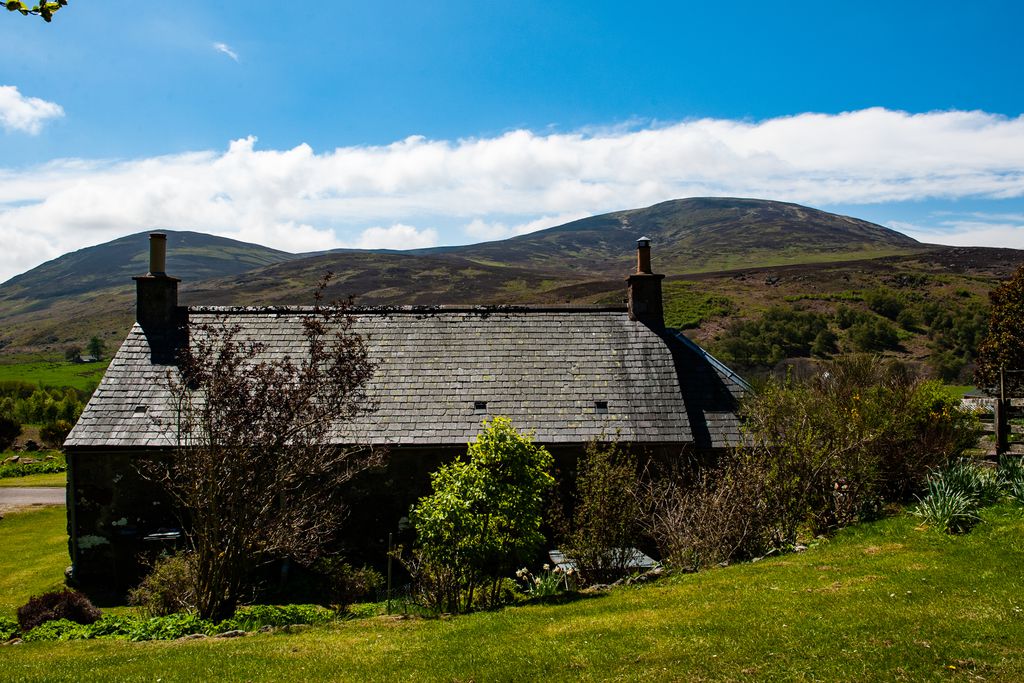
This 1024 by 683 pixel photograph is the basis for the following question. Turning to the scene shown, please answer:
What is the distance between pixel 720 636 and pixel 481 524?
179 inches

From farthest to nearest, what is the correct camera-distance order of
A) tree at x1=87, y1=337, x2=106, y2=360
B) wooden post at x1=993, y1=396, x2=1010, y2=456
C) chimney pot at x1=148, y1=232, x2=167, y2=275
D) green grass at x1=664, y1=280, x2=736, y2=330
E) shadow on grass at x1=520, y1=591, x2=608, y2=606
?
tree at x1=87, y1=337, x2=106, y2=360
green grass at x1=664, y1=280, x2=736, y2=330
chimney pot at x1=148, y1=232, x2=167, y2=275
wooden post at x1=993, y1=396, x2=1010, y2=456
shadow on grass at x1=520, y1=591, x2=608, y2=606

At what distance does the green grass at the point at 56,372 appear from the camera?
7136 centimetres

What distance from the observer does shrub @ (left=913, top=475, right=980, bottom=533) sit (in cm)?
1196

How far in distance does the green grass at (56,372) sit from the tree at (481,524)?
64313 millimetres

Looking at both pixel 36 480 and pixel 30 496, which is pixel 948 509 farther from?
pixel 36 480

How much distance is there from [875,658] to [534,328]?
546 inches

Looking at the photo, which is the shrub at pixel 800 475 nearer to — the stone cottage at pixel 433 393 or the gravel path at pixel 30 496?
the stone cottage at pixel 433 393

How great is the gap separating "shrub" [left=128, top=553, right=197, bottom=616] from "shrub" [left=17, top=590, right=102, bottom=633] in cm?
91

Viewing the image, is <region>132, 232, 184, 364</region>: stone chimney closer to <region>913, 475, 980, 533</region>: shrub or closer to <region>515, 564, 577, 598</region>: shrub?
<region>515, 564, 577, 598</region>: shrub

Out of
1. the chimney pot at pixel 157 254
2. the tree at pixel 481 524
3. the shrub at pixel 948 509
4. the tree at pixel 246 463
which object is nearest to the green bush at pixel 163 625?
the tree at pixel 246 463

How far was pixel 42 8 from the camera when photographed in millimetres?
5414

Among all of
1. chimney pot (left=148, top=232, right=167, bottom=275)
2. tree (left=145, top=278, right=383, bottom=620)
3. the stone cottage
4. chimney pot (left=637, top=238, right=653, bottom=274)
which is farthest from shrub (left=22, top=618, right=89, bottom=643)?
chimney pot (left=637, top=238, right=653, bottom=274)

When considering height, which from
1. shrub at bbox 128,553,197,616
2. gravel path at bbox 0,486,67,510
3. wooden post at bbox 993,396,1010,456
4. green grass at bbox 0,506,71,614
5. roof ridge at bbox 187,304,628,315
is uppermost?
roof ridge at bbox 187,304,628,315

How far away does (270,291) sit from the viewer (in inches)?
5027
